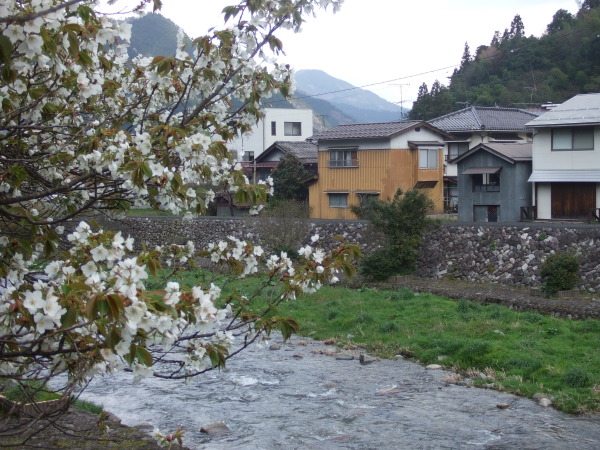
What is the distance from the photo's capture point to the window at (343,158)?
35.0 meters

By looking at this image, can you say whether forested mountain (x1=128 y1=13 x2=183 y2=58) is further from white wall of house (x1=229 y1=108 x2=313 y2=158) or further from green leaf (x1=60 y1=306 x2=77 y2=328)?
green leaf (x1=60 y1=306 x2=77 y2=328)

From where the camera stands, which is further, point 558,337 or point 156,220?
point 156,220

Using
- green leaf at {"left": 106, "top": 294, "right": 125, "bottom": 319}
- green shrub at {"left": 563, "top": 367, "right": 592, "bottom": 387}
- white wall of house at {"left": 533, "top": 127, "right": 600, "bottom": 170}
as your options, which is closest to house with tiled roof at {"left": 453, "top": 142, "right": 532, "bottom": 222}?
white wall of house at {"left": 533, "top": 127, "right": 600, "bottom": 170}

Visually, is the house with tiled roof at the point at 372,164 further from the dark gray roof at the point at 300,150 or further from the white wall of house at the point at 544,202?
the white wall of house at the point at 544,202

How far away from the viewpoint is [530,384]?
1048 centimetres

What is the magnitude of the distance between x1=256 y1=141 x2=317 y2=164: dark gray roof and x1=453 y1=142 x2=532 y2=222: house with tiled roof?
9586 millimetres

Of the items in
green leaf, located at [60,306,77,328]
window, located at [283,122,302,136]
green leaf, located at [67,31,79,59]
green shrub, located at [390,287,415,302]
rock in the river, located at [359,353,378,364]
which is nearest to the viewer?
green leaf, located at [60,306,77,328]

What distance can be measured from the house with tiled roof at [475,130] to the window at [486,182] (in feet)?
25.8

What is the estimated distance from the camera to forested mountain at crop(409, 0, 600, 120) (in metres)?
51.6

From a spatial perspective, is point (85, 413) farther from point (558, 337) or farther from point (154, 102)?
point (558, 337)

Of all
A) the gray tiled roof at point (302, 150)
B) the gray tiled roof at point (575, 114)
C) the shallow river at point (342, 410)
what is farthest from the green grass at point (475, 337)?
the gray tiled roof at point (302, 150)

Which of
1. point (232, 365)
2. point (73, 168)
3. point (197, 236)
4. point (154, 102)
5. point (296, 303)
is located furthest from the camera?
point (197, 236)

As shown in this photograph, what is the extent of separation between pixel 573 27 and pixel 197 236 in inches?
1672

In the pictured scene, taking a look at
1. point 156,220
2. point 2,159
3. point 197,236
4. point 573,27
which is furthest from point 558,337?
point 573,27
